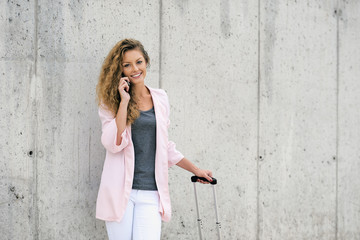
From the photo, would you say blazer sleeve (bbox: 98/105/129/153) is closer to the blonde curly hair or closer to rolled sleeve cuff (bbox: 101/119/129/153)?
rolled sleeve cuff (bbox: 101/119/129/153)

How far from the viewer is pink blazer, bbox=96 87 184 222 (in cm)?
405

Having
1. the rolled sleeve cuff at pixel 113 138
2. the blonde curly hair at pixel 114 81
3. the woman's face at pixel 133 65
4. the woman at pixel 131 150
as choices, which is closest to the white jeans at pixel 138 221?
the woman at pixel 131 150

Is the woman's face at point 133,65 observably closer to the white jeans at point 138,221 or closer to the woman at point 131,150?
the woman at point 131,150

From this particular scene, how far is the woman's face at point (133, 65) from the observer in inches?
169

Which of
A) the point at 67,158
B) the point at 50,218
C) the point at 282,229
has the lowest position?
the point at 282,229

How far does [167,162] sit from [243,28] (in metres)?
2.19

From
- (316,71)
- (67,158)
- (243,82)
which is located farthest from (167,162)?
(316,71)

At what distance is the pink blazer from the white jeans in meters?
0.06

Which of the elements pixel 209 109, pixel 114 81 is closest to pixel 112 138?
pixel 114 81

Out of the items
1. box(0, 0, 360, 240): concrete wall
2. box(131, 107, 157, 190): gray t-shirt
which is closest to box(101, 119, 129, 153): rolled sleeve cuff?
box(131, 107, 157, 190): gray t-shirt

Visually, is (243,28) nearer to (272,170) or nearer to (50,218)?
(272,170)

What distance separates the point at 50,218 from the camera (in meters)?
4.50

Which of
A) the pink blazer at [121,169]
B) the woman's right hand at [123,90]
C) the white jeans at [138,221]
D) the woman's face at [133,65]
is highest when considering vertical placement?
the woman's face at [133,65]

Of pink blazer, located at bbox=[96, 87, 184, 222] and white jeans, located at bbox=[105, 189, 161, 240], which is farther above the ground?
pink blazer, located at bbox=[96, 87, 184, 222]
